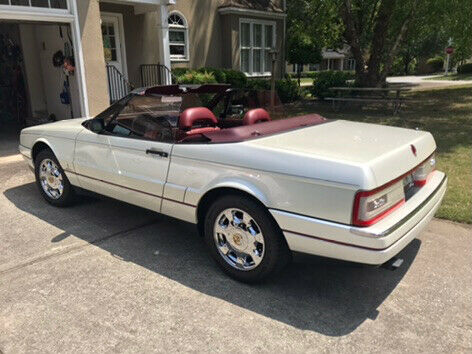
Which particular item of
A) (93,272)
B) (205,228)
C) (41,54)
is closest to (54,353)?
(93,272)

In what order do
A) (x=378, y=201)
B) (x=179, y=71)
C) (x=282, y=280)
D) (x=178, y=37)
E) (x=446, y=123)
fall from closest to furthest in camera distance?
(x=378, y=201) → (x=282, y=280) → (x=446, y=123) → (x=179, y=71) → (x=178, y=37)

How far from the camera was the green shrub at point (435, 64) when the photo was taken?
50.5 metres

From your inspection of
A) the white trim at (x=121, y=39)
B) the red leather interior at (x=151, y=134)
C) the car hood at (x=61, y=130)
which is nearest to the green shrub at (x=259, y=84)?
the white trim at (x=121, y=39)

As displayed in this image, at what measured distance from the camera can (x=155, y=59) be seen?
13477mm

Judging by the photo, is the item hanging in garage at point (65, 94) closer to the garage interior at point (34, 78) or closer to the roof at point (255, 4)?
the garage interior at point (34, 78)

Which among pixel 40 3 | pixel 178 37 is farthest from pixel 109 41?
pixel 40 3

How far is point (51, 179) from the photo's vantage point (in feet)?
16.9

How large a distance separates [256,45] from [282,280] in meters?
15.3

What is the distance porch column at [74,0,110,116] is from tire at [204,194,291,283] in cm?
729

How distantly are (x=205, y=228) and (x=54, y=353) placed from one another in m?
1.43

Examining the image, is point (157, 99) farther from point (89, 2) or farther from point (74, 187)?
point (89, 2)

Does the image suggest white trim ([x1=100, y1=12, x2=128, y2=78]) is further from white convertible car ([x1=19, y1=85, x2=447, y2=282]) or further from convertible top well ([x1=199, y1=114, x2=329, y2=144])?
convertible top well ([x1=199, y1=114, x2=329, y2=144])

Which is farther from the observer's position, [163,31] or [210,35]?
[210,35]

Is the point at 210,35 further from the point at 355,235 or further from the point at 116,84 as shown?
the point at 355,235
